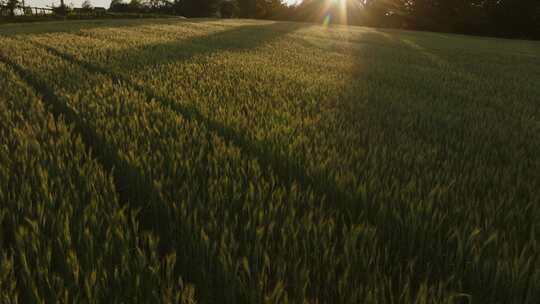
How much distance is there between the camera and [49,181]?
1.33 metres

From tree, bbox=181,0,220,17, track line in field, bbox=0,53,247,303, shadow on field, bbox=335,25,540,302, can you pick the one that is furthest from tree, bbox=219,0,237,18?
track line in field, bbox=0,53,247,303

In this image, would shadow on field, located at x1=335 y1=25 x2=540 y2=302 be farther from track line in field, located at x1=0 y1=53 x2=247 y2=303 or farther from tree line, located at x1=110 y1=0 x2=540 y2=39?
tree line, located at x1=110 y1=0 x2=540 y2=39

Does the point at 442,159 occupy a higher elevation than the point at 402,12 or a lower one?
lower

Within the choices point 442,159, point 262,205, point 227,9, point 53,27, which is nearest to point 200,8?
point 227,9

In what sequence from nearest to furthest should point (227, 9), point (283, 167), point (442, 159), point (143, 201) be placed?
point (143, 201), point (283, 167), point (442, 159), point (227, 9)

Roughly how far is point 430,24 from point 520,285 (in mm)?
45235

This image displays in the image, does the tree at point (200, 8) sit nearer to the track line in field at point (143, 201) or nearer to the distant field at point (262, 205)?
the distant field at point (262, 205)

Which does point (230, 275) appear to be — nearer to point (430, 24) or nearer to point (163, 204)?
point (163, 204)

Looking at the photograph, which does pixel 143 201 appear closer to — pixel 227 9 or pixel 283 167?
pixel 283 167

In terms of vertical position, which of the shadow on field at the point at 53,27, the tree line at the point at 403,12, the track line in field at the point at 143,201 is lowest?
the track line in field at the point at 143,201

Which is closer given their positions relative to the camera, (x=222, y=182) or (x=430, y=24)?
(x=222, y=182)

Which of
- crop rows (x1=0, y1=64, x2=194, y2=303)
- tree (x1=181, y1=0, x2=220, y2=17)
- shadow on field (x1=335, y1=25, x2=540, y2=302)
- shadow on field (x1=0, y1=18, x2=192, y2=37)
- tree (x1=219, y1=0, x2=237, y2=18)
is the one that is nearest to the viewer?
crop rows (x1=0, y1=64, x2=194, y2=303)

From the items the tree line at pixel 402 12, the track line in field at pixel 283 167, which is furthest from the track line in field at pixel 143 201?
the tree line at pixel 402 12

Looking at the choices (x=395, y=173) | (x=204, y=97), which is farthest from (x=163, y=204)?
(x=204, y=97)
